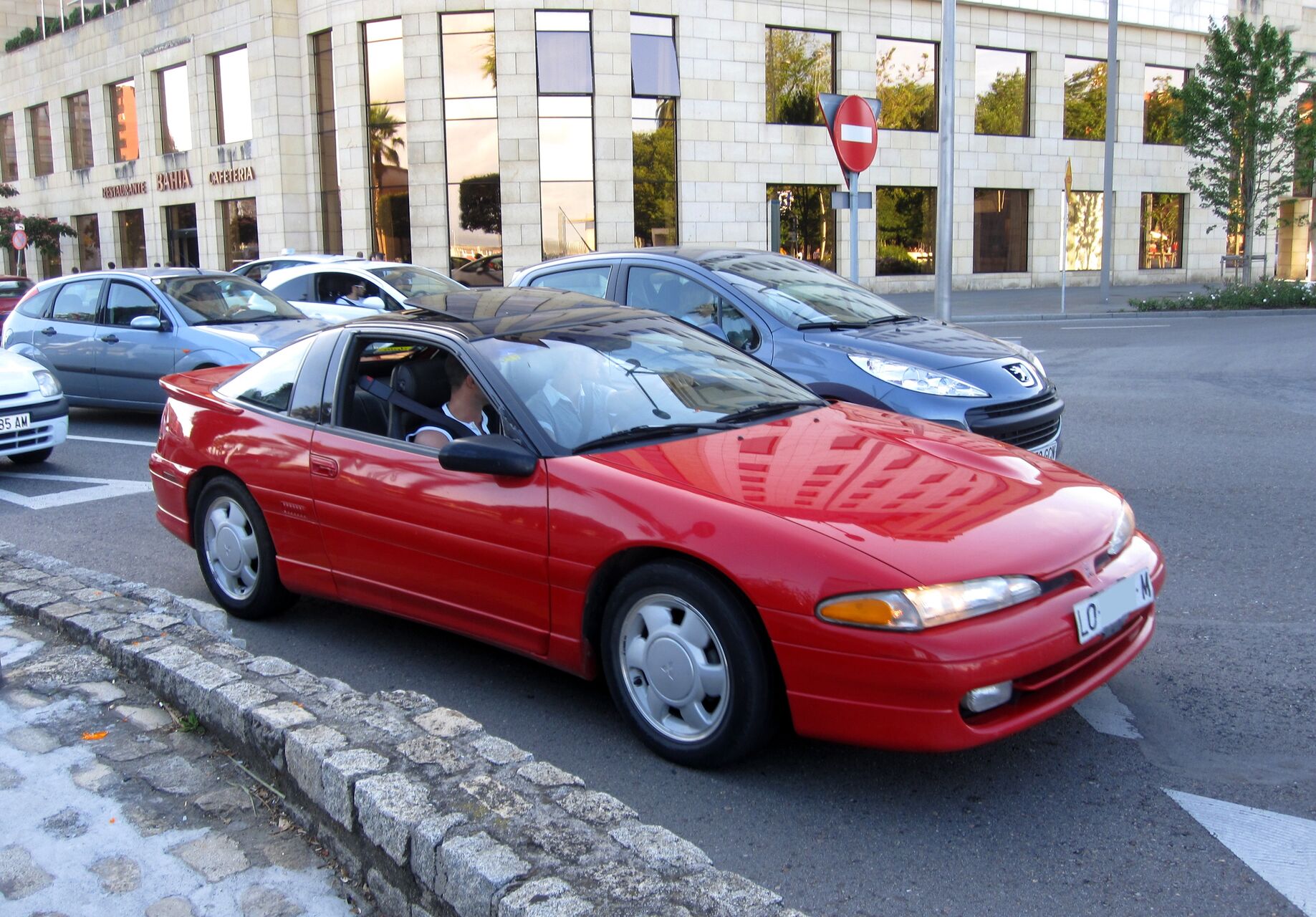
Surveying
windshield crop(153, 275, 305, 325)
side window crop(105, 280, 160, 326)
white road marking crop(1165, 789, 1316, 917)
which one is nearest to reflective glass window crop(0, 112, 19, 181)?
side window crop(105, 280, 160, 326)

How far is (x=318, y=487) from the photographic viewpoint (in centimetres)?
475

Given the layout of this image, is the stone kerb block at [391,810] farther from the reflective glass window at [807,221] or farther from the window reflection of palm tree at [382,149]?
the reflective glass window at [807,221]

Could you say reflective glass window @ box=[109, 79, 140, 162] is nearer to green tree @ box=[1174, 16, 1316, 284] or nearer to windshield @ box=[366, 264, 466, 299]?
windshield @ box=[366, 264, 466, 299]

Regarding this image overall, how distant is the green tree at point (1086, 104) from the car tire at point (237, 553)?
110 ft

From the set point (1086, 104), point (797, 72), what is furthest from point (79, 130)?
point (1086, 104)

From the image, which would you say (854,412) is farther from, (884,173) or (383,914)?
(884,173)

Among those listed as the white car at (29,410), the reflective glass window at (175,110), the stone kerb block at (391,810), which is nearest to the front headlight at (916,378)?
the stone kerb block at (391,810)

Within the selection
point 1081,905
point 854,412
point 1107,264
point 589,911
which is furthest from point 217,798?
point 1107,264

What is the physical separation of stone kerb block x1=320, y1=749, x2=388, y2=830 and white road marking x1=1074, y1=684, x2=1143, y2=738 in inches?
93.1

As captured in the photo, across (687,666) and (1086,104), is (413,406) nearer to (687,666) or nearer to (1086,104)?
(687,666)

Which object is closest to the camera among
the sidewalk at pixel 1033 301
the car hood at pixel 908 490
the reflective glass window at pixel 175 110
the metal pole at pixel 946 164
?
the car hood at pixel 908 490

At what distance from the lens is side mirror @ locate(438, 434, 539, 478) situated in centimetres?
392

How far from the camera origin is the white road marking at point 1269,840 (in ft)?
9.52

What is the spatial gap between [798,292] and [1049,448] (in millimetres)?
1896
